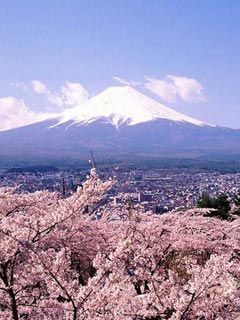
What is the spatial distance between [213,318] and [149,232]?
12.1 ft

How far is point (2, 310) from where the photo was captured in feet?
17.8

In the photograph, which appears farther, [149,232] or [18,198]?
[149,232]

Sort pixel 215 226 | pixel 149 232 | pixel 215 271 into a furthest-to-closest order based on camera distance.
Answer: pixel 215 226, pixel 149 232, pixel 215 271

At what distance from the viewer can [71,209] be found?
16.9 feet

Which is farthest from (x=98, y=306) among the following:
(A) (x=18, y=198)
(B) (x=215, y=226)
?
(B) (x=215, y=226)

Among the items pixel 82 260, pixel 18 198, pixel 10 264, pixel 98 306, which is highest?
pixel 18 198

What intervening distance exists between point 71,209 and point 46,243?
97cm

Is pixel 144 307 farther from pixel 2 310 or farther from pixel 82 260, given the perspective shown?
pixel 82 260

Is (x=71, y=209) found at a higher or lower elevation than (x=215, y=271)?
higher

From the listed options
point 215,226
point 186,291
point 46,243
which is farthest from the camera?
point 215,226

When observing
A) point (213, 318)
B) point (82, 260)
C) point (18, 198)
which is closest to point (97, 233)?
point (82, 260)

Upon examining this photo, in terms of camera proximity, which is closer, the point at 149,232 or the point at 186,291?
the point at 186,291

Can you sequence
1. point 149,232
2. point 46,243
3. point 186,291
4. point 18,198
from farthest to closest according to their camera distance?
1. point 149,232
2. point 18,198
3. point 46,243
4. point 186,291

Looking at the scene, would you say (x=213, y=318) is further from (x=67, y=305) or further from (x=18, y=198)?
(x=18, y=198)
